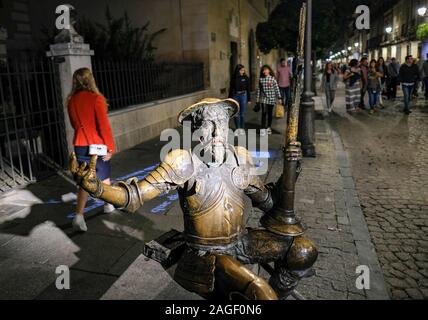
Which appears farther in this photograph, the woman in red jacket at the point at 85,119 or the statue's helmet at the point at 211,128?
the woman in red jacket at the point at 85,119

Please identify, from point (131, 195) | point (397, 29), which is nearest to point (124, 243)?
point (131, 195)

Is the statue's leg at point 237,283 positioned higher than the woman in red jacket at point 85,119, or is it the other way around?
the woman in red jacket at point 85,119

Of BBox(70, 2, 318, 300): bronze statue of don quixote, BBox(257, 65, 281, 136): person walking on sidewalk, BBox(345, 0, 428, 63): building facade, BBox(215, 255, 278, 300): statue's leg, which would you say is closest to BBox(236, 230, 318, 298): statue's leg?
BBox(70, 2, 318, 300): bronze statue of don quixote

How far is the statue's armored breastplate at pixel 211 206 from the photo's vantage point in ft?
7.96

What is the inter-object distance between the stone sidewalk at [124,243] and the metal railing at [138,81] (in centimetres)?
301

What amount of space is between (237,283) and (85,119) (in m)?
3.13

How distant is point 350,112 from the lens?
14.5 meters

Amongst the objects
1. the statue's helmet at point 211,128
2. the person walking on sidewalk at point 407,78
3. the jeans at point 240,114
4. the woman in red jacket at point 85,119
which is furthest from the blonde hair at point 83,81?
the person walking on sidewalk at point 407,78

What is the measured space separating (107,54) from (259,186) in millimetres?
11648

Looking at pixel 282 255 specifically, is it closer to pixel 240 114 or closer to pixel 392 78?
pixel 240 114

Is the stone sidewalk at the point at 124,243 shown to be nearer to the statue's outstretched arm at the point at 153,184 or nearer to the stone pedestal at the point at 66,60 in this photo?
the statue's outstretched arm at the point at 153,184

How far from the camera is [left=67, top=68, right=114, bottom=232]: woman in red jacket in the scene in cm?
448

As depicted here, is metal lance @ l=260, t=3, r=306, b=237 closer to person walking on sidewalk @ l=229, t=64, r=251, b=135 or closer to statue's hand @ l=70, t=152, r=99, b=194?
statue's hand @ l=70, t=152, r=99, b=194

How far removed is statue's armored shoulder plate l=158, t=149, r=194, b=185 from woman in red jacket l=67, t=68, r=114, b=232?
2350 millimetres
